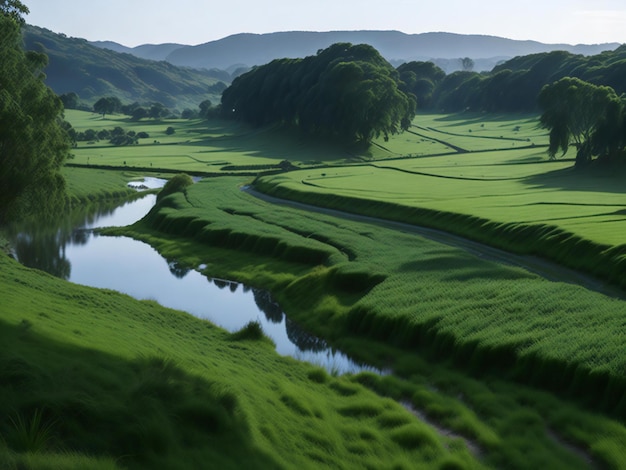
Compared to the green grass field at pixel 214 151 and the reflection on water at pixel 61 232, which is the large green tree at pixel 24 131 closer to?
the reflection on water at pixel 61 232

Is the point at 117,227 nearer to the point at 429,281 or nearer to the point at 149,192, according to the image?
the point at 149,192

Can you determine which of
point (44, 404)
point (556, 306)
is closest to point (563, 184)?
point (556, 306)

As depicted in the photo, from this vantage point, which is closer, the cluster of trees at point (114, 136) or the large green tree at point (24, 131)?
the large green tree at point (24, 131)

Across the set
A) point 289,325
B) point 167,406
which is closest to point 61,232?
point 289,325

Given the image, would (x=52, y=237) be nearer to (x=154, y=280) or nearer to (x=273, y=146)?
(x=154, y=280)

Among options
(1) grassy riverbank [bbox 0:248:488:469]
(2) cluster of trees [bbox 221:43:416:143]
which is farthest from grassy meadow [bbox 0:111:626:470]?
(2) cluster of trees [bbox 221:43:416:143]

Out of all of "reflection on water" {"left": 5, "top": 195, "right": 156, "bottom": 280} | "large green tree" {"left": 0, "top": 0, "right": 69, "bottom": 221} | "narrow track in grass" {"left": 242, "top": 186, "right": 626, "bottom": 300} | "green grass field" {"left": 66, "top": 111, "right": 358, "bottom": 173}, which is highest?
"large green tree" {"left": 0, "top": 0, "right": 69, "bottom": 221}

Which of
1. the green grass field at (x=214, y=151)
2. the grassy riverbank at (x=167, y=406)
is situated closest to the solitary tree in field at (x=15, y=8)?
the grassy riverbank at (x=167, y=406)

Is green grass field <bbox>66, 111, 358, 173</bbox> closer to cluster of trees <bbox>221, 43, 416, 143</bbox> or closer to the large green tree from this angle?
Answer: cluster of trees <bbox>221, 43, 416, 143</bbox>
